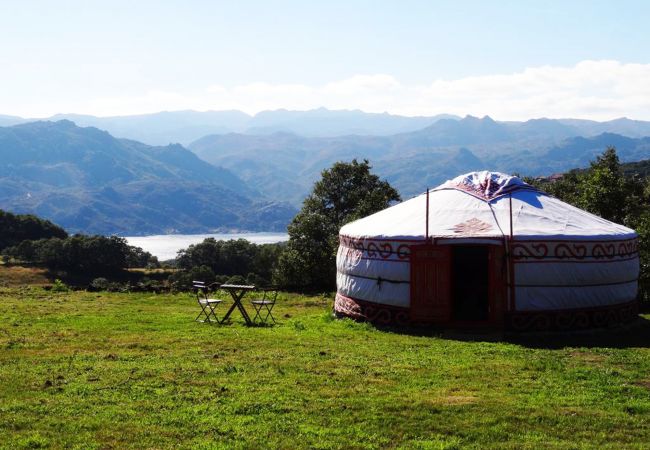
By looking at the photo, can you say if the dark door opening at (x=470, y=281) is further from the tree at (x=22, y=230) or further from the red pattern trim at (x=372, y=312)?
the tree at (x=22, y=230)

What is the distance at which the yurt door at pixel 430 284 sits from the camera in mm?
11500

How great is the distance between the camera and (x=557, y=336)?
36.2 ft

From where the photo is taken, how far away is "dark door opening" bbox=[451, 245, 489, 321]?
42.4 feet

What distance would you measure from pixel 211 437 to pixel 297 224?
73.8 ft

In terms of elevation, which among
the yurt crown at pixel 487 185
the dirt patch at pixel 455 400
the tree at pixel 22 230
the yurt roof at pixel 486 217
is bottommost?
the tree at pixel 22 230

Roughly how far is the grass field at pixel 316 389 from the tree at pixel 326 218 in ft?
36.6

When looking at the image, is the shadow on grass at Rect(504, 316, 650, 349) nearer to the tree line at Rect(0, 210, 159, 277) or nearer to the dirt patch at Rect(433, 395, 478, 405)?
the dirt patch at Rect(433, 395, 478, 405)

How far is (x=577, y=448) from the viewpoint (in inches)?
202

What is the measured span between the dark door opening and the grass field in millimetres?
Result: 2088

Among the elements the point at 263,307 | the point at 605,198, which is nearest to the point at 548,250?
the point at 263,307

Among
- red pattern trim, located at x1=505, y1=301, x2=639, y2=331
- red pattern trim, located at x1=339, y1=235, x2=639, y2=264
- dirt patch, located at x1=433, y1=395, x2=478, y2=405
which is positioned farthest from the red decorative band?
dirt patch, located at x1=433, y1=395, x2=478, y2=405

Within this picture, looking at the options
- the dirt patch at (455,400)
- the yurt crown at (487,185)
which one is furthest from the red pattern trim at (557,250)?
the dirt patch at (455,400)

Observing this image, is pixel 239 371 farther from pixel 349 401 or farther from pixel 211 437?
pixel 211 437

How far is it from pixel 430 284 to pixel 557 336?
2.29m
